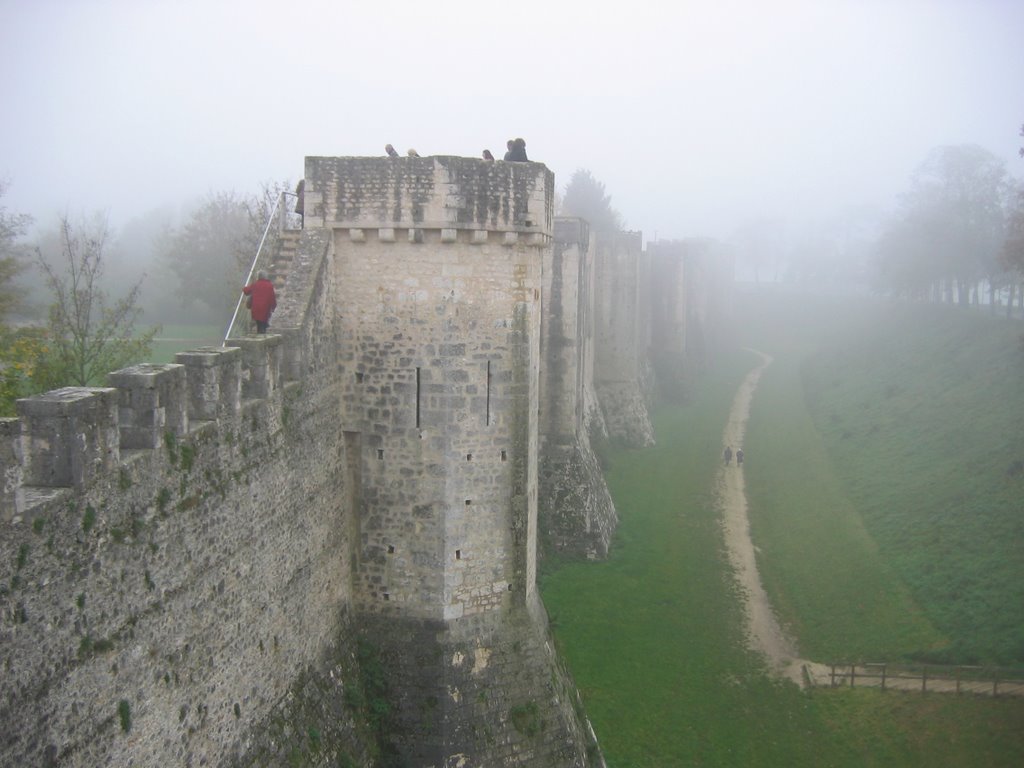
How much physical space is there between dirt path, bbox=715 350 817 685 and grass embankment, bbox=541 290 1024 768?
0.37 m

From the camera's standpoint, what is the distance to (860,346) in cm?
5853

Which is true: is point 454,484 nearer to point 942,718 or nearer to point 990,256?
point 942,718

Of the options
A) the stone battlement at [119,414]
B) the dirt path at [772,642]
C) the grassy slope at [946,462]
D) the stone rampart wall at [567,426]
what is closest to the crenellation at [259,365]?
the stone battlement at [119,414]

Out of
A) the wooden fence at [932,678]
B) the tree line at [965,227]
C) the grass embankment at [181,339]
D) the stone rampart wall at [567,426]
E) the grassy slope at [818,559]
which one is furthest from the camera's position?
the tree line at [965,227]

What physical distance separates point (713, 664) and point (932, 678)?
Answer: 14.4ft

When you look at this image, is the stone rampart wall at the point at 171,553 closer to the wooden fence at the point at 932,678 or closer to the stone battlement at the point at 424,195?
the stone battlement at the point at 424,195

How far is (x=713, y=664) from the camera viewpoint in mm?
18781

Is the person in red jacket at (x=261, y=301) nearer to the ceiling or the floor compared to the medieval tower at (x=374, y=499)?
nearer to the ceiling

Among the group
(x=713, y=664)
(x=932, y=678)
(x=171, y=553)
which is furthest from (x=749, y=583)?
(x=171, y=553)

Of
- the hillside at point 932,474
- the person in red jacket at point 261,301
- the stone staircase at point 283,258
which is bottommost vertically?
the hillside at point 932,474

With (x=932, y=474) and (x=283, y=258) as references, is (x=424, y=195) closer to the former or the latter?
(x=283, y=258)

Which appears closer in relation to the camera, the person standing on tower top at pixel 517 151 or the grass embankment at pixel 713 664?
the person standing on tower top at pixel 517 151

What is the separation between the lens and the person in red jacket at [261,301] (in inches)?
441

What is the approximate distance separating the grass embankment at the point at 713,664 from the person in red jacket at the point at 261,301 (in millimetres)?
9674
